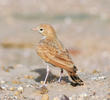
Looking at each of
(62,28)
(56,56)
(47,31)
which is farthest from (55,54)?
(62,28)

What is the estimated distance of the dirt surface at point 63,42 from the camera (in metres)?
7.08

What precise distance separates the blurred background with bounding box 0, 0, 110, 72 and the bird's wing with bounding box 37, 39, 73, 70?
4.88m

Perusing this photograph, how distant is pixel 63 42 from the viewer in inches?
626

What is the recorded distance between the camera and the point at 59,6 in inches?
820

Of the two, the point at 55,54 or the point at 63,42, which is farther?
the point at 63,42

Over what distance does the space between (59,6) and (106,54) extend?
7.24 meters

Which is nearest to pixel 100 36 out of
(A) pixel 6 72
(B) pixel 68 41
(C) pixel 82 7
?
(B) pixel 68 41

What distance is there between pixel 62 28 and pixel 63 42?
2.07m

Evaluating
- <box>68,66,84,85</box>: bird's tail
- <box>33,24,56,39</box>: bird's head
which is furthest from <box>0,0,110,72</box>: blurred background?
<box>68,66,84,85</box>: bird's tail

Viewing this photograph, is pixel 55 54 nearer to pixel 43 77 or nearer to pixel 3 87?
pixel 3 87

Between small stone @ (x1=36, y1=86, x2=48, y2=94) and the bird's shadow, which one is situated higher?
the bird's shadow

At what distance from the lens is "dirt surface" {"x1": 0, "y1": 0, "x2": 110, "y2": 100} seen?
23.2 feet

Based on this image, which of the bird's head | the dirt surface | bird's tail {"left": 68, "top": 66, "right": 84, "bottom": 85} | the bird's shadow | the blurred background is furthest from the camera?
the blurred background

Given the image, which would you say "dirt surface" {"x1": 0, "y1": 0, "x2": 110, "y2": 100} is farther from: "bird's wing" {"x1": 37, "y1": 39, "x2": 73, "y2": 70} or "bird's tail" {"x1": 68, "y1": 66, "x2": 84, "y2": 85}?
"bird's wing" {"x1": 37, "y1": 39, "x2": 73, "y2": 70}
